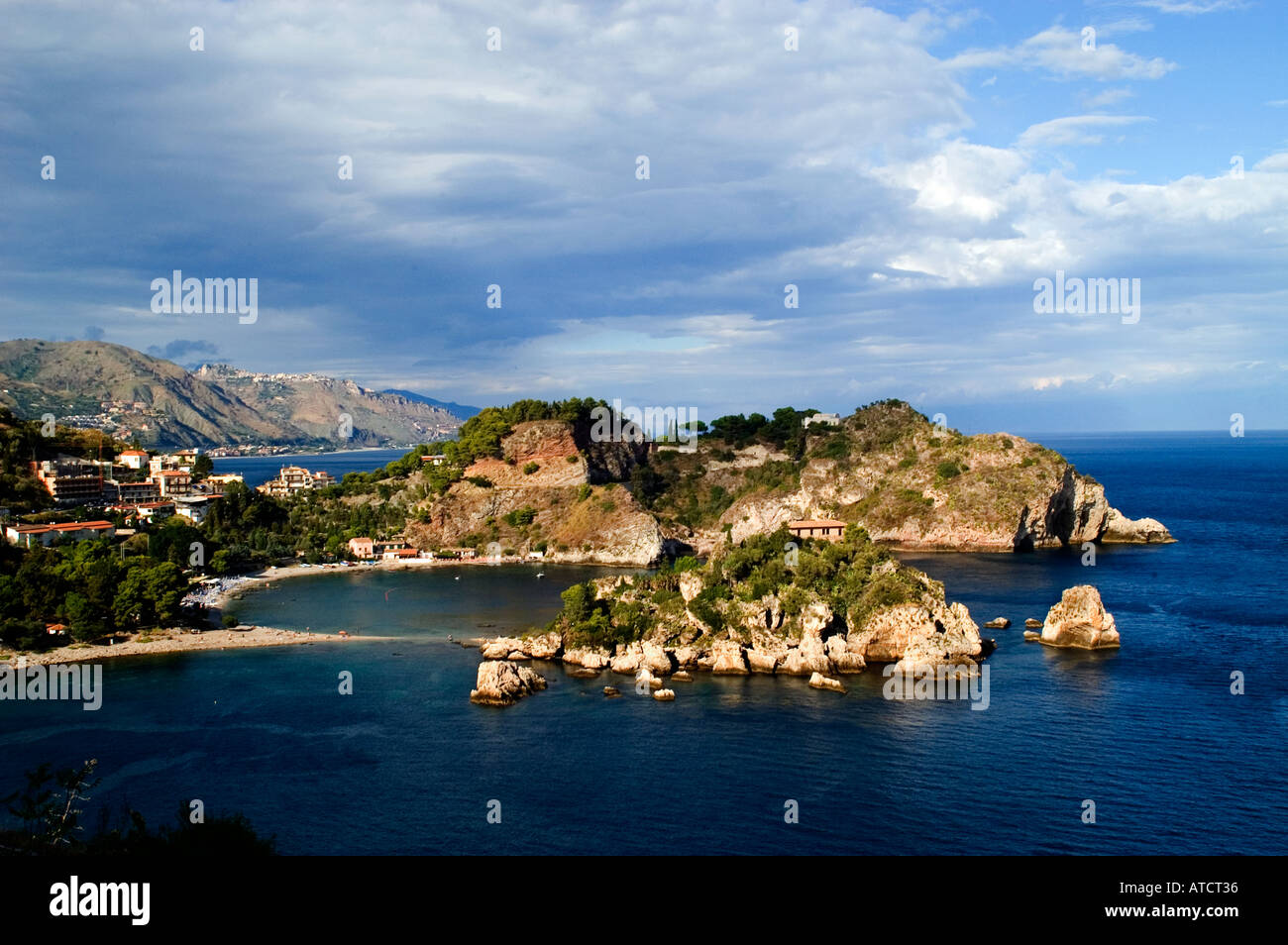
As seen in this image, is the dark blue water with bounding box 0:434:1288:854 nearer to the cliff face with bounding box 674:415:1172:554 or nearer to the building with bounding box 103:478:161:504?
the cliff face with bounding box 674:415:1172:554

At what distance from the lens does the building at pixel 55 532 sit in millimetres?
58397

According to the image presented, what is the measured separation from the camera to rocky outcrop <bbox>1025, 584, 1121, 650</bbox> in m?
41.1

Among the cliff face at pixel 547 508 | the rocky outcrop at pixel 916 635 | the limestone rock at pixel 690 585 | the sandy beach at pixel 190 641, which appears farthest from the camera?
the cliff face at pixel 547 508

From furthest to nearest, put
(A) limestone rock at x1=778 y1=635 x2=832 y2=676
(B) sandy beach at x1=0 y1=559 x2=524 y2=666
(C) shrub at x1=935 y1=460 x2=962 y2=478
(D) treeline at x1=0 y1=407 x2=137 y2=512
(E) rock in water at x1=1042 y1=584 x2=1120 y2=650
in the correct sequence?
(C) shrub at x1=935 y1=460 x2=962 y2=478, (D) treeline at x1=0 y1=407 x2=137 y2=512, (B) sandy beach at x1=0 y1=559 x2=524 y2=666, (E) rock in water at x1=1042 y1=584 x2=1120 y2=650, (A) limestone rock at x1=778 y1=635 x2=832 y2=676

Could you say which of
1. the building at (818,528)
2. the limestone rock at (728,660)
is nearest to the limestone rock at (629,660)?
the limestone rock at (728,660)

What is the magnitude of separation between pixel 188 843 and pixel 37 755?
66.2 ft

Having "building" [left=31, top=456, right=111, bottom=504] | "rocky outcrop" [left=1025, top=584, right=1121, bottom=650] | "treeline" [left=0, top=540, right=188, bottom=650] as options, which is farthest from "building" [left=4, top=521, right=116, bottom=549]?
"rocky outcrop" [left=1025, top=584, right=1121, bottom=650]

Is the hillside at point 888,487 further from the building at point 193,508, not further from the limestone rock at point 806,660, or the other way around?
the building at point 193,508

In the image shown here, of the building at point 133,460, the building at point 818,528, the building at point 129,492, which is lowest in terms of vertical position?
the building at point 818,528

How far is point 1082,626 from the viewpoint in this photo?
41.3 meters

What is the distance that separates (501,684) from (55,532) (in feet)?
142

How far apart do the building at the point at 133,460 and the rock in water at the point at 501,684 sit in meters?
77.2
